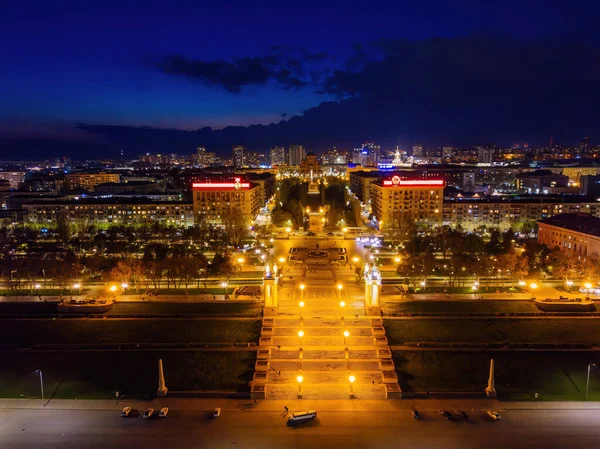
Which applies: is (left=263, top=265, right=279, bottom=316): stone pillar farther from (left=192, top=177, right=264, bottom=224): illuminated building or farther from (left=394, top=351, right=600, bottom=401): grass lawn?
(left=192, top=177, right=264, bottom=224): illuminated building

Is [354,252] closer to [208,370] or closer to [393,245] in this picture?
[393,245]

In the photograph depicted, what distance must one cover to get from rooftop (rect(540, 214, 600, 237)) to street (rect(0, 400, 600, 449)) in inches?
1001

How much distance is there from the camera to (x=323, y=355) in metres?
22.9

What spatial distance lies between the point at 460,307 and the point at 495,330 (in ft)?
9.50

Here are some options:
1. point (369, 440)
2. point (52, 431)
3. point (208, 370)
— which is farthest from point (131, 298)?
point (369, 440)

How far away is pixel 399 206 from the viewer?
2365 inches

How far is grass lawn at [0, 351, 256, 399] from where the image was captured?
20.6 meters

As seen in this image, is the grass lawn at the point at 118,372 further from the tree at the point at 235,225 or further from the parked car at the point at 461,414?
the tree at the point at 235,225

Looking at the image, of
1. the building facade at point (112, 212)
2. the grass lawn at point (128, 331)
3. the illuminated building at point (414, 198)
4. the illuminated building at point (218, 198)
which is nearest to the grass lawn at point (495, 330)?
the grass lawn at point (128, 331)

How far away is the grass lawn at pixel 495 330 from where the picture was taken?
24.9 m

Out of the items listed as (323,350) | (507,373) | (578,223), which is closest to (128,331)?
(323,350)

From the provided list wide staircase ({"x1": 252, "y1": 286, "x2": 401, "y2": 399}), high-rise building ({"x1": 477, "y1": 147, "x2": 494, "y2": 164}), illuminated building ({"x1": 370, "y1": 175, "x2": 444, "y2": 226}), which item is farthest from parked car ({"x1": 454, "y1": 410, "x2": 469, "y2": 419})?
high-rise building ({"x1": 477, "y1": 147, "x2": 494, "y2": 164})

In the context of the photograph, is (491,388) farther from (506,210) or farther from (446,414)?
(506,210)

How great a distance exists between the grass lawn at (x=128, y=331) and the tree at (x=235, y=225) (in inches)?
848
